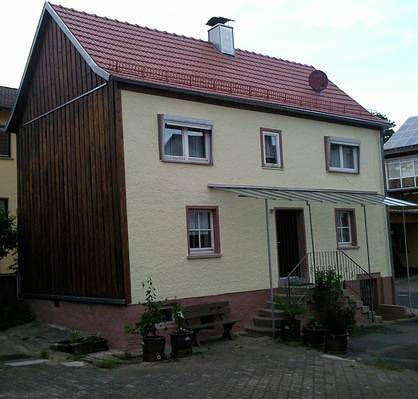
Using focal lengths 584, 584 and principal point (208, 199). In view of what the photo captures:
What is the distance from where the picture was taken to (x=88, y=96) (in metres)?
13.9

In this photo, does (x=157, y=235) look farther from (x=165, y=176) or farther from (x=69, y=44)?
(x=69, y=44)

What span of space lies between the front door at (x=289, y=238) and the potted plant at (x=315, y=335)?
3.79m

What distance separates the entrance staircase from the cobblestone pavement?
2.70m

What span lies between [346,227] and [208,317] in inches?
249

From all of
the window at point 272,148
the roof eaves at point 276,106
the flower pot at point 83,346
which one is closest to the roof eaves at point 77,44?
the roof eaves at point 276,106

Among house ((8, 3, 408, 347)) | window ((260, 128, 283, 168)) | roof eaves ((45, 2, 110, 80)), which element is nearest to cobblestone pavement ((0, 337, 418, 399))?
house ((8, 3, 408, 347))

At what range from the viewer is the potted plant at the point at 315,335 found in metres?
12.3

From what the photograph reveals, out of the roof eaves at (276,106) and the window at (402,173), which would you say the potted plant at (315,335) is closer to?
the roof eaves at (276,106)

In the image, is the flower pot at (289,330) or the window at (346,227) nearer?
the flower pot at (289,330)

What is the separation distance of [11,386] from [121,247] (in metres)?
4.09

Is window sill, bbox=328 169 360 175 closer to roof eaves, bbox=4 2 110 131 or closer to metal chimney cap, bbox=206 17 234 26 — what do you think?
metal chimney cap, bbox=206 17 234 26

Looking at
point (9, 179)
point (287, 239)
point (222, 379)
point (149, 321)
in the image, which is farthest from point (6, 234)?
point (222, 379)

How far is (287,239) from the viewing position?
16.4m

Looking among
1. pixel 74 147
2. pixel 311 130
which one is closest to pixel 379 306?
pixel 311 130
